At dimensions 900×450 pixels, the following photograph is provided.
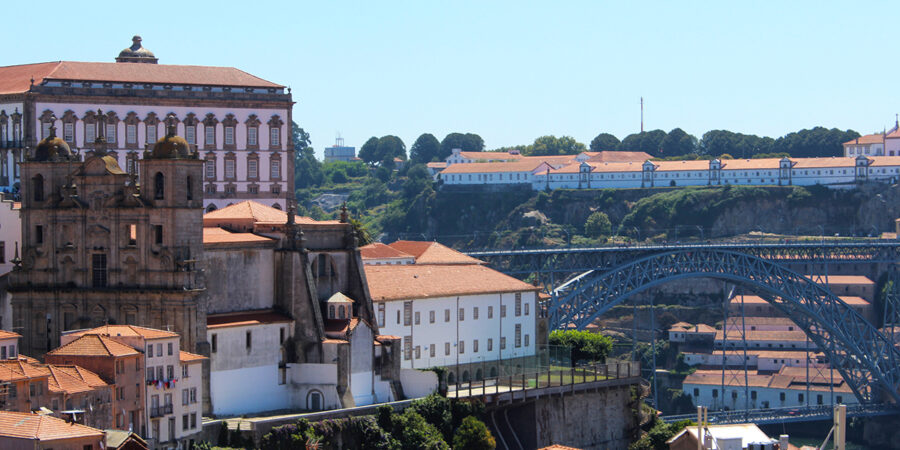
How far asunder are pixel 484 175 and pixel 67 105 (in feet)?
373

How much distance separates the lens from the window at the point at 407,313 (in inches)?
2334

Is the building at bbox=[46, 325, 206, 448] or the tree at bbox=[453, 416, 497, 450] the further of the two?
the tree at bbox=[453, 416, 497, 450]

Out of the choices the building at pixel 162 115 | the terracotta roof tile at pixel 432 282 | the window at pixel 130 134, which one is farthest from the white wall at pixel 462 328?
the window at pixel 130 134

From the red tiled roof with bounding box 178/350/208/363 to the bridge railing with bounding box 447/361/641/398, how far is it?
11.2 m

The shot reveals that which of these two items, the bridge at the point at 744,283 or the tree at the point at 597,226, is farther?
the tree at the point at 597,226

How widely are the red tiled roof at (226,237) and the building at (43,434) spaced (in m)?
13.6

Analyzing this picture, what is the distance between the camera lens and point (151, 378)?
4700 cm

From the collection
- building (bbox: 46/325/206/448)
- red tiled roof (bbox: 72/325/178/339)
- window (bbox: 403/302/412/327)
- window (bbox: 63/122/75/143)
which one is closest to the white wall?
window (bbox: 403/302/412/327)

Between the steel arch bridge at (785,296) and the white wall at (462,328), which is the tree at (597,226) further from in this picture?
the white wall at (462,328)

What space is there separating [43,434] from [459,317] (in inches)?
1007

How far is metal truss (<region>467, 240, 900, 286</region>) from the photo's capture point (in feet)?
333

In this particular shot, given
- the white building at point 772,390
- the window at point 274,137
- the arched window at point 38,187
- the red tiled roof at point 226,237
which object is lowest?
the white building at point 772,390

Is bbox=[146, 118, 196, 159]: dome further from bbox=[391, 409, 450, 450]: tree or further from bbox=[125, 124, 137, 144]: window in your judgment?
bbox=[125, 124, 137, 144]: window

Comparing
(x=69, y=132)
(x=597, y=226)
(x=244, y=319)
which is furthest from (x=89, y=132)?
(x=597, y=226)
